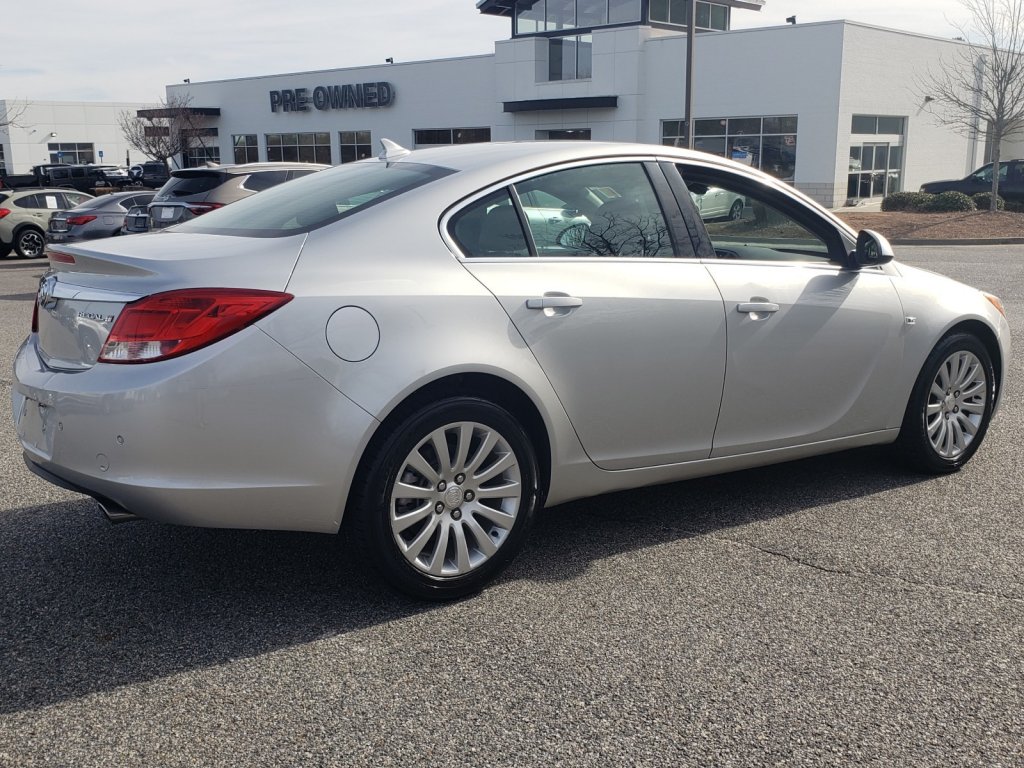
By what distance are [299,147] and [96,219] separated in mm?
32901

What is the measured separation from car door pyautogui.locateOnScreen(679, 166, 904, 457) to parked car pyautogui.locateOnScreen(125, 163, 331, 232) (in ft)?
28.8

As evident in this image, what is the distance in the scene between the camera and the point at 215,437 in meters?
3.51

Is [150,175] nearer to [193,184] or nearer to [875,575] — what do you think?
[193,184]

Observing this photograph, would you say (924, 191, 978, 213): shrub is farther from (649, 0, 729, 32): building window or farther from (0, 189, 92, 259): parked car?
(0, 189, 92, 259): parked car

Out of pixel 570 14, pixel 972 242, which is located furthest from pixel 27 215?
pixel 570 14

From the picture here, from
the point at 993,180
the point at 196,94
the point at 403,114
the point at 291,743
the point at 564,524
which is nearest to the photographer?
the point at 291,743

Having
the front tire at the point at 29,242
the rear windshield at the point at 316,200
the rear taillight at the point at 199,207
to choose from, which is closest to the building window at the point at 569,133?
the front tire at the point at 29,242

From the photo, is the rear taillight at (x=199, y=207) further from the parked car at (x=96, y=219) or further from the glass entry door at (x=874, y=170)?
the glass entry door at (x=874, y=170)

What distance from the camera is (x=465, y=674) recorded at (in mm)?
3414

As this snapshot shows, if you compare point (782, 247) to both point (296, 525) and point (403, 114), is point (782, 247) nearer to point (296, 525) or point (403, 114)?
point (296, 525)

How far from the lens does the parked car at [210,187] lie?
12938 millimetres

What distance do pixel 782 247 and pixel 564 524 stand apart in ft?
5.39

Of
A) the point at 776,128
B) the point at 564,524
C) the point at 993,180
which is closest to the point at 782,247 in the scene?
the point at 564,524

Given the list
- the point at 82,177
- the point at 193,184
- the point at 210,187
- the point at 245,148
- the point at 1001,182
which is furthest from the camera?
the point at 245,148
